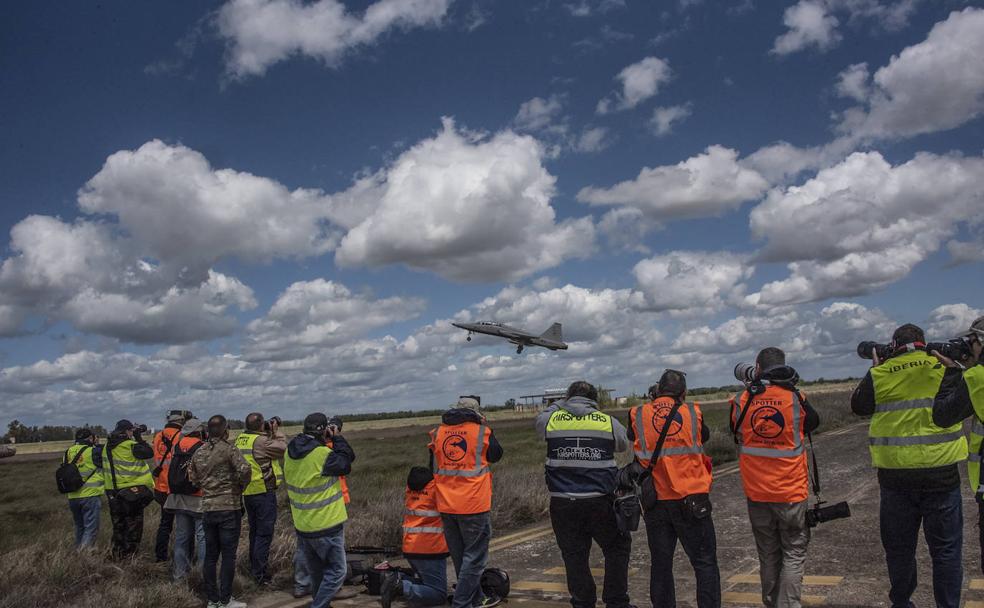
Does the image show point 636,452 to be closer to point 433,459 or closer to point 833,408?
point 433,459

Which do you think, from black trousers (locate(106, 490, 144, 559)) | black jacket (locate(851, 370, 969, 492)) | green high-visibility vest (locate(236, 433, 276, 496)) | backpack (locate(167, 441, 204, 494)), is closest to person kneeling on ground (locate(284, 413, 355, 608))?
backpack (locate(167, 441, 204, 494))

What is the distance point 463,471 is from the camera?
6.71m

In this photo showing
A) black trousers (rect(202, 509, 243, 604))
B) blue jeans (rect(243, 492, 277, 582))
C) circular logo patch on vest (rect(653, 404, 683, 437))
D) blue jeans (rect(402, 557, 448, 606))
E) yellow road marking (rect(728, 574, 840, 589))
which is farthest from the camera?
blue jeans (rect(243, 492, 277, 582))

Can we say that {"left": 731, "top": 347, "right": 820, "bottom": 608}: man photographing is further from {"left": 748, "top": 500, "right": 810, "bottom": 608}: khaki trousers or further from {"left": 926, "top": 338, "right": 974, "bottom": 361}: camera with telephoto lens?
{"left": 926, "top": 338, "right": 974, "bottom": 361}: camera with telephoto lens

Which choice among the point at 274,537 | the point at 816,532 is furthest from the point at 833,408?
the point at 274,537

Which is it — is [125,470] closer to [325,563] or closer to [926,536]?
[325,563]

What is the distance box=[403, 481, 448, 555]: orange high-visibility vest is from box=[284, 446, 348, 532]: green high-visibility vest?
0.79 meters

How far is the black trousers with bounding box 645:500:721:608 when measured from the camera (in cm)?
570

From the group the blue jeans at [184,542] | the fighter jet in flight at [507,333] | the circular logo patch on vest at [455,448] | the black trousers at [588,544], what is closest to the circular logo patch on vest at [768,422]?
the black trousers at [588,544]

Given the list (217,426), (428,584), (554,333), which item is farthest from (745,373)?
(554,333)

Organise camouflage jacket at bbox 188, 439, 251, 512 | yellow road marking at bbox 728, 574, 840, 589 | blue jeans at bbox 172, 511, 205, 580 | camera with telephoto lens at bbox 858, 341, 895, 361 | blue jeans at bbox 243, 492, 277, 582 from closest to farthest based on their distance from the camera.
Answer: camera with telephoto lens at bbox 858, 341, 895, 361 → yellow road marking at bbox 728, 574, 840, 589 → camouflage jacket at bbox 188, 439, 251, 512 → blue jeans at bbox 172, 511, 205, 580 → blue jeans at bbox 243, 492, 277, 582

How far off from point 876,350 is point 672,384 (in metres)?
1.60

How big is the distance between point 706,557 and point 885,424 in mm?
1731

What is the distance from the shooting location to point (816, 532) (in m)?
9.19
